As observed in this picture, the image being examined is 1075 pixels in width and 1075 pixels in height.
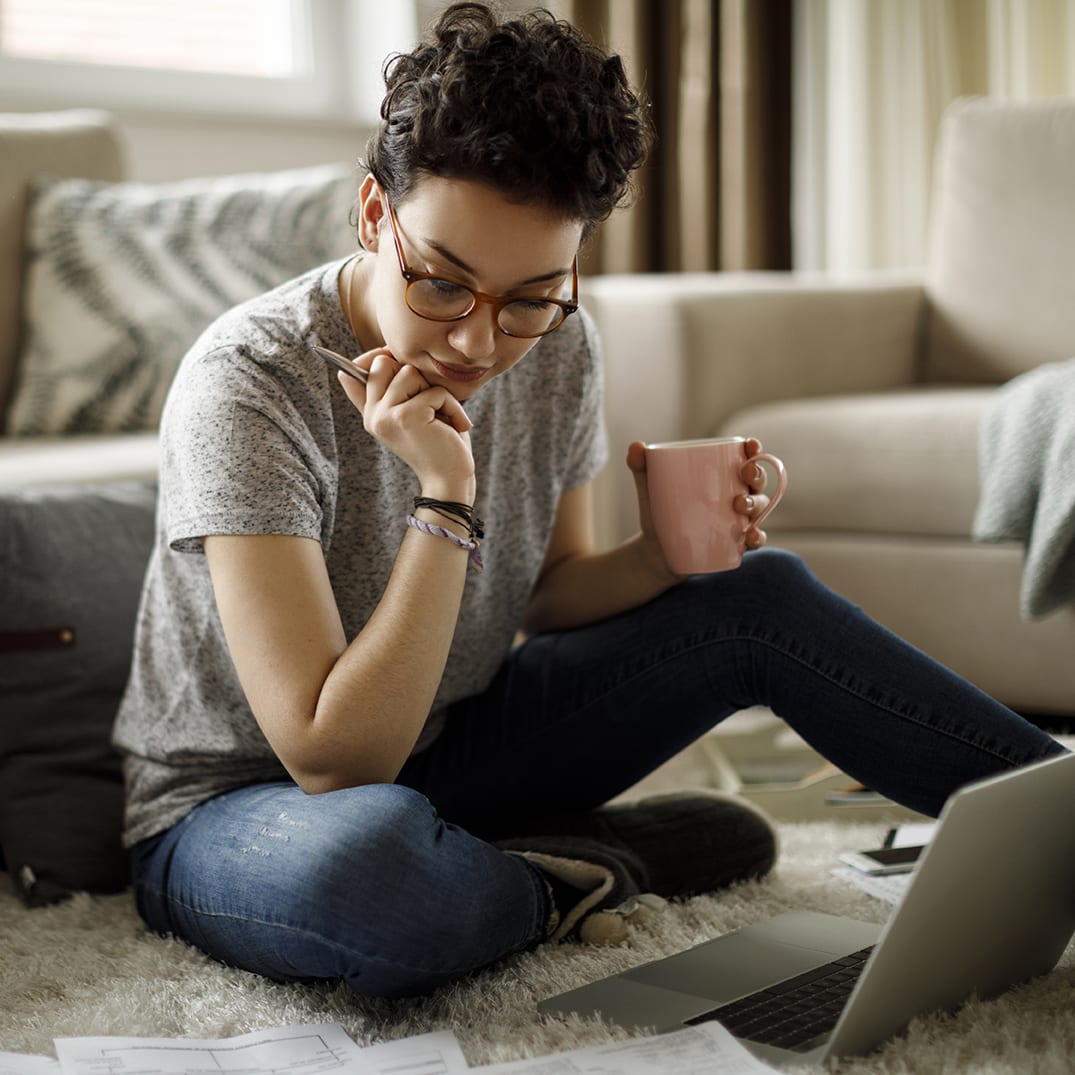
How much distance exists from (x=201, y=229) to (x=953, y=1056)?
1.61 metres

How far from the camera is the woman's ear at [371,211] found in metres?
1.09

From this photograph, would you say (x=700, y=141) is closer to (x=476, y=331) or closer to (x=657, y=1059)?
(x=476, y=331)

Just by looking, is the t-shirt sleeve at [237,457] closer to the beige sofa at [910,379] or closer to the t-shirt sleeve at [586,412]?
the t-shirt sleeve at [586,412]

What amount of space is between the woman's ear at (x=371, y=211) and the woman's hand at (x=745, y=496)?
289 millimetres

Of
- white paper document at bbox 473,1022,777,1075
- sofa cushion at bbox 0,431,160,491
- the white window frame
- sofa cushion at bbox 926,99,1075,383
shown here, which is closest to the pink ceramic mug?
white paper document at bbox 473,1022,777,1075

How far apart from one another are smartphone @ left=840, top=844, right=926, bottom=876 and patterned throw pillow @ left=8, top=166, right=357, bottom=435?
1186mm

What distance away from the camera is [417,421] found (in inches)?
41.3

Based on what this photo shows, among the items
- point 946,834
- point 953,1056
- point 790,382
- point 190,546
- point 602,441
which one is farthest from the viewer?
point 790,382

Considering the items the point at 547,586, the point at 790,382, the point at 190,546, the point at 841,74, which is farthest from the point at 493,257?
the point at 841,74

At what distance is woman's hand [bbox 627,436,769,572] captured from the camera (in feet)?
3.94

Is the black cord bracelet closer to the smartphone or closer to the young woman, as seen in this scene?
the young woman

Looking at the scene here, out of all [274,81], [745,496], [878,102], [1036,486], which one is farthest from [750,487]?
[878,102]

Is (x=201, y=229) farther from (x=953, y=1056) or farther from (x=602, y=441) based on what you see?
(x=953, y=1056)

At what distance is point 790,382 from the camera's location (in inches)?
93.2
